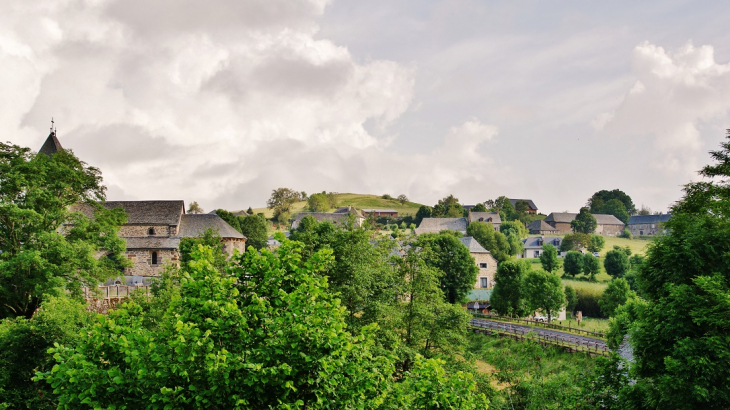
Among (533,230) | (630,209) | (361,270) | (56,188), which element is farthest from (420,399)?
(630,209)

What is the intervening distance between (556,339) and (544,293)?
15.7 metres

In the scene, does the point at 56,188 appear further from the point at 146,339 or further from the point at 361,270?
the point at 146,339

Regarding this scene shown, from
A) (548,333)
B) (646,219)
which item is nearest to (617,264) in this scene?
(548,333)

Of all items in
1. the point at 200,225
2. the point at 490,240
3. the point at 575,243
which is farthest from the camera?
the point at 575,243

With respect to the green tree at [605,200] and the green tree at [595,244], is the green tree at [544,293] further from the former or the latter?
the green tree at [605,200]

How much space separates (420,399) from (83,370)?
229 inches

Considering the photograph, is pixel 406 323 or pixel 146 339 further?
pixel 406 323

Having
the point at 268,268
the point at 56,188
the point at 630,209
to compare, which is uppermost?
the point at 630,209

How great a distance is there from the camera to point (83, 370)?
25.5ft

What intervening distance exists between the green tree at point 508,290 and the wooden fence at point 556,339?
834 centimetres

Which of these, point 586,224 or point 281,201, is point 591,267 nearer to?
point 586,224

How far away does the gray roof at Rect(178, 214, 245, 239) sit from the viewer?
2525 inches

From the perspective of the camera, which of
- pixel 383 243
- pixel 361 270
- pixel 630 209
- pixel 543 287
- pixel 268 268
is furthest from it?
pixel 630 209

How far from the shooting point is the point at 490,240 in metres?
91.9
